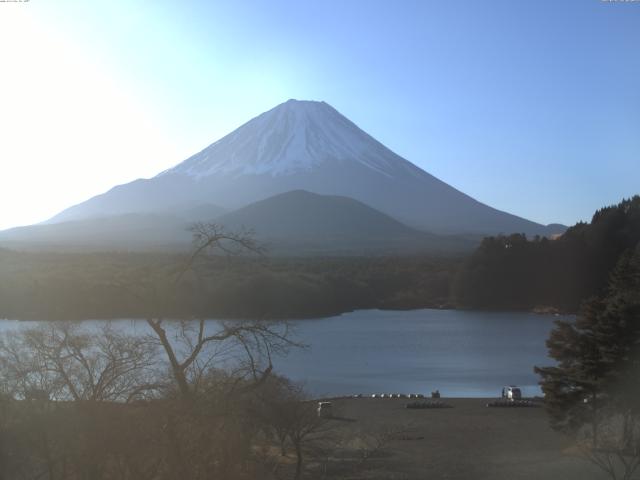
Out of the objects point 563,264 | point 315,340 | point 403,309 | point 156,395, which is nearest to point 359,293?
point 403,309

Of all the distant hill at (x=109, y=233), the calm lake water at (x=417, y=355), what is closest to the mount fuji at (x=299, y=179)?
the distant hill at (x=109, y=233)

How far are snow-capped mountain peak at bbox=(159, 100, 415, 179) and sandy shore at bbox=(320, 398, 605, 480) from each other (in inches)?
2895

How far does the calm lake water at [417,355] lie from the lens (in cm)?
2067

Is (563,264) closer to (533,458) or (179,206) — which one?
(533,458)

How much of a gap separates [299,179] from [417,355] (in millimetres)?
65033

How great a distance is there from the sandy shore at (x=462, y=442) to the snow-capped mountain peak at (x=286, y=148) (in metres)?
73.5

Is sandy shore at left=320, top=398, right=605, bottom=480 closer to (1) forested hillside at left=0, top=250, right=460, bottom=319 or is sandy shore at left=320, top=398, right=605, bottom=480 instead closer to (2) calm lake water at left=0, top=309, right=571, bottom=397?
(2) calm lake water at left=0, top=309, right=571, bottom=397

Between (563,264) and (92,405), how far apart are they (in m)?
42.4

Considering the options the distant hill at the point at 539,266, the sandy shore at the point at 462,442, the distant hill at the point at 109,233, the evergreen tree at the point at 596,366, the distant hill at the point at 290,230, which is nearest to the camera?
the sandy shore at the point at 462,442

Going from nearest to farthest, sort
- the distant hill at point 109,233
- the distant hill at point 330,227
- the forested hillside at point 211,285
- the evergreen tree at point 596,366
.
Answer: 1. the forested hillside at point 211,285
2. the evergreen tree at point 596,366
3. the distant hill at point 109,233
4. the distant hill at point 330,227

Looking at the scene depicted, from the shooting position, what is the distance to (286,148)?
9144cm

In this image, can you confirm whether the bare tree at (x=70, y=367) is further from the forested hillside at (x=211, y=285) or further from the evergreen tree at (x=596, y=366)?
the evergreen tree at (x=596, y=366)

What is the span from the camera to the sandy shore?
31.9 feet

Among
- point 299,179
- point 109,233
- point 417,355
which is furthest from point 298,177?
point 417,355
